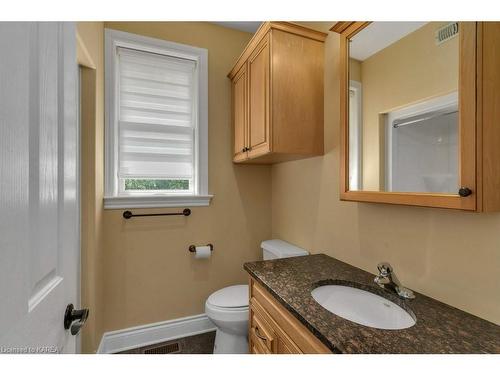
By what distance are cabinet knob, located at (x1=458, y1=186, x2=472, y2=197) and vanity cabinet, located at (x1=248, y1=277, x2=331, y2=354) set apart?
65cm

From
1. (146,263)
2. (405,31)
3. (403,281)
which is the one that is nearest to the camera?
(405,31)

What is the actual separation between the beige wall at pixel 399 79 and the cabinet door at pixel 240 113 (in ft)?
2.76

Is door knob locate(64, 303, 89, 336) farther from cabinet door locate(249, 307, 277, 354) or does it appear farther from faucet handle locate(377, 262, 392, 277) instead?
faucet handle locate(377, 262, 392, 277)

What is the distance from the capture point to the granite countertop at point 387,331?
27.2 inches

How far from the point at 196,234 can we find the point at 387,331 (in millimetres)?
1574

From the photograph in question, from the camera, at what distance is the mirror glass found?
0.84m

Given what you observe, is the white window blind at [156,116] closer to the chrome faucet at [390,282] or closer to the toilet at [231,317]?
the toilet at [231,317]

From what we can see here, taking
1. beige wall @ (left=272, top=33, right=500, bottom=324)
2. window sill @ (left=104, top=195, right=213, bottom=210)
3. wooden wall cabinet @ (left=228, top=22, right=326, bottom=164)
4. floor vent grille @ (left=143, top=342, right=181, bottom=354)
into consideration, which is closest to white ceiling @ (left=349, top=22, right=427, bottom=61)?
beige wall @ (left=272, top=33, right=500, bottom=324)

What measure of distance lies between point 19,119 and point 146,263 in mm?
1679

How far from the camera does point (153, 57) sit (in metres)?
1.96

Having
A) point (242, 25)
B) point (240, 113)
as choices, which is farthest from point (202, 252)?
point (242, 25)
